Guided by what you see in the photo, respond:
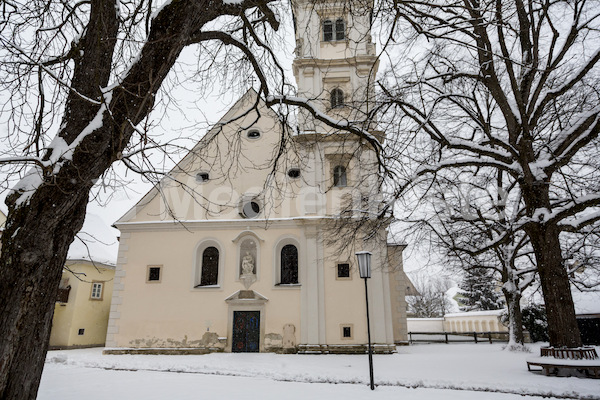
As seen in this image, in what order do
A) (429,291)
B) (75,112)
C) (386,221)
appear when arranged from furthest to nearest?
(429,291) < (386,221) < (75,112)

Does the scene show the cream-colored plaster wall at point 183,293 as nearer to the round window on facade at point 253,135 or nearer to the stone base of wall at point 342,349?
the stone base of wall at point 342,349

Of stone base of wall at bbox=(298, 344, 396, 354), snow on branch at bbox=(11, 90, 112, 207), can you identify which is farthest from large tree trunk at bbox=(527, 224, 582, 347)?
snow on branch at bbox=(11, 90, 112, 207)

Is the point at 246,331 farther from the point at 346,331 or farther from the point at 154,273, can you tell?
the point at 154,273

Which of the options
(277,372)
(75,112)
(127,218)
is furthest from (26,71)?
(127,218)

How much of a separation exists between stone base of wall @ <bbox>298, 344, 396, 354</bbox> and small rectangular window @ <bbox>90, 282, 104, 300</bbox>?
42.0 ft

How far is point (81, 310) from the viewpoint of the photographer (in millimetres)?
21094

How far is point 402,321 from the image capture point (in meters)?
19.4

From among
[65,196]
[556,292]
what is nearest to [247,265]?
[556,292]

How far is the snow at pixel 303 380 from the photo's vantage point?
754 centimetres

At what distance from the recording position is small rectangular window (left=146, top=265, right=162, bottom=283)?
17531 mm

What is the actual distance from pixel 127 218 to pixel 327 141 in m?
9.76

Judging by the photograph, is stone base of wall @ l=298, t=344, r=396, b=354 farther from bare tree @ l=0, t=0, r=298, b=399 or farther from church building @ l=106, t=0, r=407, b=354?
bare tree @ l=0, t=0, r=298, b=399

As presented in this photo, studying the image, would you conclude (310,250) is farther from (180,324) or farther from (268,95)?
(268,95)

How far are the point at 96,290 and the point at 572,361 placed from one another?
72.1 ft
